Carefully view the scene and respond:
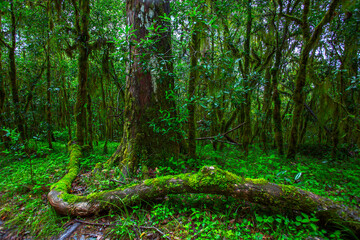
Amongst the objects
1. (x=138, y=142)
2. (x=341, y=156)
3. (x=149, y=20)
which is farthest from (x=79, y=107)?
(x=341, y=156)

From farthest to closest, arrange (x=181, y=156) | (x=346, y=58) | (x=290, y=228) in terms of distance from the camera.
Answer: (x=346, y=58), (x=181, y=156), (x=290, y=228)

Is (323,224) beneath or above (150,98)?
beneath

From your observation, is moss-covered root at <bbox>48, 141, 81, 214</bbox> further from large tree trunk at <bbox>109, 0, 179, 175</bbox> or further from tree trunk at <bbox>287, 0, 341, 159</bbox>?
tree trunk at <bbox>287, 0, 341, 159</bbox>

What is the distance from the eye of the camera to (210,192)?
232cm

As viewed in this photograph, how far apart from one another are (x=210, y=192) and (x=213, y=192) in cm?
4

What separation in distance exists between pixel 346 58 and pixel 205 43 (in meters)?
4.93

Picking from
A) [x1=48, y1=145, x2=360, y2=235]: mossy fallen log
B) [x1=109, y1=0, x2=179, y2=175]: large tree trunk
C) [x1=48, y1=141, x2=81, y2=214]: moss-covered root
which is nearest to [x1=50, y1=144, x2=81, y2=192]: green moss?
[x1=48, y1=141, x2=81, y2=214]: moss-covered root

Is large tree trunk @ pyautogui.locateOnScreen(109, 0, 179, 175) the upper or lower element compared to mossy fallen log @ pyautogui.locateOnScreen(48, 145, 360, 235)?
upper

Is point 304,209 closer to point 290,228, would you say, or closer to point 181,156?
point 290,228

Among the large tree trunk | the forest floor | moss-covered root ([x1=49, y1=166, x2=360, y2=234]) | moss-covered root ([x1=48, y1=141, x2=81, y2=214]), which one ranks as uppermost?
the large tree trunk

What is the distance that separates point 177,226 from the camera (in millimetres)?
2076

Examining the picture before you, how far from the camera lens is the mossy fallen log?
201 centimetres

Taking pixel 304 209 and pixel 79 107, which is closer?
pixel 304 209

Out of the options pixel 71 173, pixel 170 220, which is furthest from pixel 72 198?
pixel 170 220
